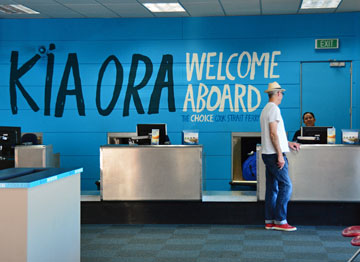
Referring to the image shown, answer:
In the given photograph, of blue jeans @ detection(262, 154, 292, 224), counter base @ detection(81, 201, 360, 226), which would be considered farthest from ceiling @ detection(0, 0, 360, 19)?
counter base @ detection(81, 201, 360, 226)

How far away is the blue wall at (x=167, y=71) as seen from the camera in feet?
28.5

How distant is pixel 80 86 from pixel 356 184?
16.1 feet

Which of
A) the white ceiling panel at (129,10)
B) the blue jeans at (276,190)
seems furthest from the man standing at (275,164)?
the white ceiling panel at (129,10)

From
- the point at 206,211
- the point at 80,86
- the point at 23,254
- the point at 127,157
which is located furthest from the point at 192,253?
the point at 80,86

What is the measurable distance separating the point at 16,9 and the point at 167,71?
2579 mm

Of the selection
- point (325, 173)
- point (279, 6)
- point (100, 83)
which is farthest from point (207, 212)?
point (100, 83)

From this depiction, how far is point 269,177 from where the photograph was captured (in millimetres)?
5957

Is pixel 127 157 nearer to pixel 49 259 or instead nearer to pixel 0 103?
pixel 49 259

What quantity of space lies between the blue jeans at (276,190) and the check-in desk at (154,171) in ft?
2.66

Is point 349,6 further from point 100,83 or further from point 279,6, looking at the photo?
point 100,83

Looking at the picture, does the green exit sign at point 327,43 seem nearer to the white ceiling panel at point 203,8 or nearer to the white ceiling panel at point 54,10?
the white ceiling panel at point 203,8

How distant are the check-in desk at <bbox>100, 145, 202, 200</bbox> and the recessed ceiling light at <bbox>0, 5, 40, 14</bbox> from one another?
322cm

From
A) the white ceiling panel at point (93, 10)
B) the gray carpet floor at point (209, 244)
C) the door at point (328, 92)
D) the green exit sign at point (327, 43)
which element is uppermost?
the white ceiling panel at point (93, 10)

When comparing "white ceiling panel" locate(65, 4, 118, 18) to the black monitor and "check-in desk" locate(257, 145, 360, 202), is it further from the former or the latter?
"check-in desk" locate(257, 145, 360, 202)
